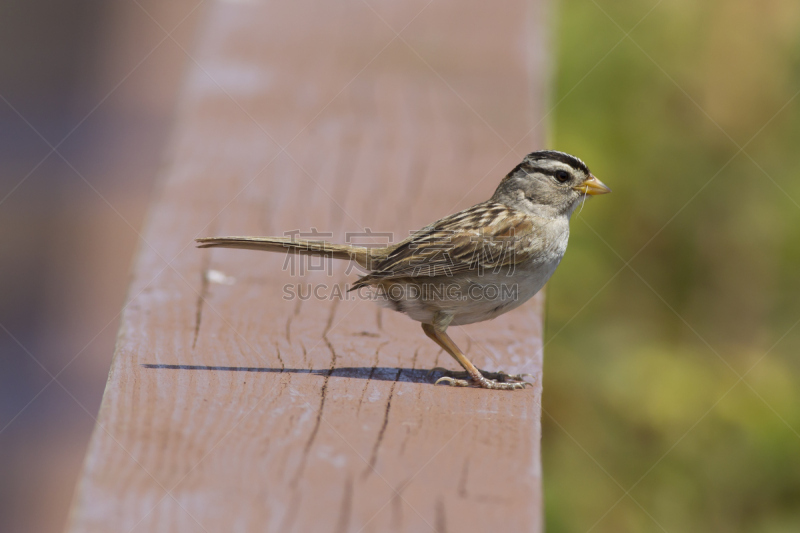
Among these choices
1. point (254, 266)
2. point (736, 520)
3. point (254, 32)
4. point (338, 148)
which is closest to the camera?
point (254, 266)

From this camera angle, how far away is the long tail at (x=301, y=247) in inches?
135

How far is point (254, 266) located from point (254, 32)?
229cm

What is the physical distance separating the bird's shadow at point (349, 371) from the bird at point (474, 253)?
1.29 ft

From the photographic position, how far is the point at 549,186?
13.6 ft

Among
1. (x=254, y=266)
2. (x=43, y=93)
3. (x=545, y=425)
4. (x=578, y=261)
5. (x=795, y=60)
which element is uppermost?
(x=43, y=93)

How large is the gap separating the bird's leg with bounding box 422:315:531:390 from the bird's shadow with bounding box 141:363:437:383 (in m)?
0.11

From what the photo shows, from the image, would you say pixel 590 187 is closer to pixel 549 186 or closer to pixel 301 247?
pixel 549 186

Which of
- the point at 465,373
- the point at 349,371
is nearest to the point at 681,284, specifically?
the point at 465,373

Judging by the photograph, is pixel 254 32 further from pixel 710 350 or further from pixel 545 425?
pixel 710 350

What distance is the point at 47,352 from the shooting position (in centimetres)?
604

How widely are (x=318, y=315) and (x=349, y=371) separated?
56cm

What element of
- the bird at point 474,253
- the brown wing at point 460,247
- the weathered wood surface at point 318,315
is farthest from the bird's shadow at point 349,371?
the brown wing at point 460,247

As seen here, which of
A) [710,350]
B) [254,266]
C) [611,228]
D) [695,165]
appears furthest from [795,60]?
[254,266]

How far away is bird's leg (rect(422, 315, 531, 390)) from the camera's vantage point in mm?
2952
